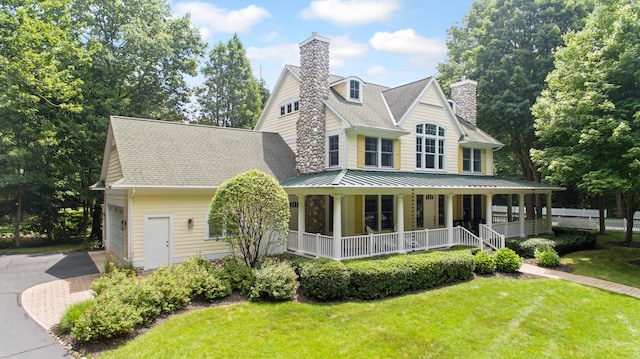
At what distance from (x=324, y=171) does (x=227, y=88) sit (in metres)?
23.1

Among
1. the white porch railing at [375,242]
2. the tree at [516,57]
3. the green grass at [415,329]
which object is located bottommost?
the green grass at [415,329]

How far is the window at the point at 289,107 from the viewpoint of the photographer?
718 inches

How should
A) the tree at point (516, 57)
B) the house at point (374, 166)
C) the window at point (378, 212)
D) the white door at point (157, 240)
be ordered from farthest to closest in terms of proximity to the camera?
the tree at point (516, 57) < the window at point (378, 212) < the house at point (374, 166) < the white door at point (157, 240)

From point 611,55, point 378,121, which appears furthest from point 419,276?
point 611,55

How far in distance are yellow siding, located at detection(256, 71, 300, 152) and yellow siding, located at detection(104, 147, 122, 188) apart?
315 inches

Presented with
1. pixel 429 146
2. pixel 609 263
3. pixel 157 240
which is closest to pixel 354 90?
pixel 429 146


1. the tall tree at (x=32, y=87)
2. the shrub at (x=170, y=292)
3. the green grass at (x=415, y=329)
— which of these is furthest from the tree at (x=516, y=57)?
the tall tree at (x=32, y=87)

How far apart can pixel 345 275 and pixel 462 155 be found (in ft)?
40.3

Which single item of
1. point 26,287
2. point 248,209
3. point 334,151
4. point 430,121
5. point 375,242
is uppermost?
point 430,121

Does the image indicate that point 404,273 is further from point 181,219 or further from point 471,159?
point 471,159

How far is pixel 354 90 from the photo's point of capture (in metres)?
17.4

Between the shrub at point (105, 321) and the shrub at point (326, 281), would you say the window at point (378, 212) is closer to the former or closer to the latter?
the shrub at point (326, 281)

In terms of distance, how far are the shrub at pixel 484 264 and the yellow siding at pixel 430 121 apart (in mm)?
5384

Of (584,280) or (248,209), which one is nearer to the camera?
(248,209)
